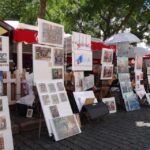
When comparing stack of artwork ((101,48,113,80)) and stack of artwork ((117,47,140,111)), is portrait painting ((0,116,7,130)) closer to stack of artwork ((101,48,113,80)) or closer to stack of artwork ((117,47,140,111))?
stack of artwork ((101,48,113,80))

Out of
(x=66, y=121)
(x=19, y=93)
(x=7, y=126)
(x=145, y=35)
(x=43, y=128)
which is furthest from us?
(x=145, y=35)

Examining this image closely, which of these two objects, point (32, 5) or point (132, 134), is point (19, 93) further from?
point (32, 5)

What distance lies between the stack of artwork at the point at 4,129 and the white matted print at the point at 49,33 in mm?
2008

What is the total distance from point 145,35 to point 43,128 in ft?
76.2

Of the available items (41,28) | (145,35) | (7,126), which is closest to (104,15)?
(145,35)

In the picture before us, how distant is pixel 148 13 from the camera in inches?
789

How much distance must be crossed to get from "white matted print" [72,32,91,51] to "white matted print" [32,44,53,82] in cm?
122

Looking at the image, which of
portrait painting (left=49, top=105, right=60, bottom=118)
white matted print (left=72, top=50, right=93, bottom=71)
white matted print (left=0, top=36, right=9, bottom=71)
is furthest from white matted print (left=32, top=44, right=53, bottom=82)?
white matted print (left=72, top=50, right=93, bottom=71)

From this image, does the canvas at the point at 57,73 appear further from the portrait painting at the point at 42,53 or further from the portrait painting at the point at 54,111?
the portrait painting at the point at 54,111

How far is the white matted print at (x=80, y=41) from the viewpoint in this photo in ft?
30.6

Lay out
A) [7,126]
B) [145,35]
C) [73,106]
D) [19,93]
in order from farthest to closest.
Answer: [145,35], [19,93], [73,106], [7,126]

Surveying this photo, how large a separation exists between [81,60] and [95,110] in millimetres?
1433

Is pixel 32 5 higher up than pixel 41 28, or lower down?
higher up

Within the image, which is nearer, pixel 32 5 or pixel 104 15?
pixel 32 5
